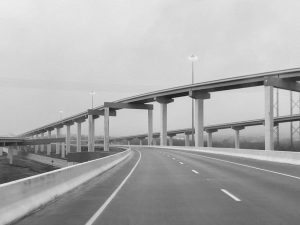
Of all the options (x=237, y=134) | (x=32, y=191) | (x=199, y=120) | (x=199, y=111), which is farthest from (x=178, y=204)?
(x=237, y=134)

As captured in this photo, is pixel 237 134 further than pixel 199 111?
Yes

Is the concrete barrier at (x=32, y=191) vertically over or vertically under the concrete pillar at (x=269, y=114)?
under

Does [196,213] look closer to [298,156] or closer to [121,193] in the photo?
[121,193]

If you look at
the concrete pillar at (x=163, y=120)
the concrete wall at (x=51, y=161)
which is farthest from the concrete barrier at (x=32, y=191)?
the concrete wall at (x=51, y=161)

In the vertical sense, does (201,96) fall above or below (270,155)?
above

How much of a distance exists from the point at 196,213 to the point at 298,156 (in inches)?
855

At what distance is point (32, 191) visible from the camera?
35.3ft

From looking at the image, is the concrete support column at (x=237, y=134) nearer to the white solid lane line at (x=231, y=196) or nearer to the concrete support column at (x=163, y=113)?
the concrete support column at (x=163, y=113)

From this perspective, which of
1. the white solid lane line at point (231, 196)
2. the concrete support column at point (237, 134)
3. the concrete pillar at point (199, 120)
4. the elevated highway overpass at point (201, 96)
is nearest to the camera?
the white solid lane line at point (231, 196)

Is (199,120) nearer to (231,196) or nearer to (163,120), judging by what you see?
(163,120)

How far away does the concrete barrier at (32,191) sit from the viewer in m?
8.91

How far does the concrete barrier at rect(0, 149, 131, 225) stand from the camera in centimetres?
891

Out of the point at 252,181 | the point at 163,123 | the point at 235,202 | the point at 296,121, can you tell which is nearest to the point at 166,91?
the point at 163,123

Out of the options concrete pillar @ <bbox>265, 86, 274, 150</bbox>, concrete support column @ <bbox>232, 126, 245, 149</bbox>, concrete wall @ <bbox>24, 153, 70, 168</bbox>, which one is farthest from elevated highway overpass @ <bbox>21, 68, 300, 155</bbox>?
concrete support column @ <bbox>232, 126, 245, 149</bbox>
